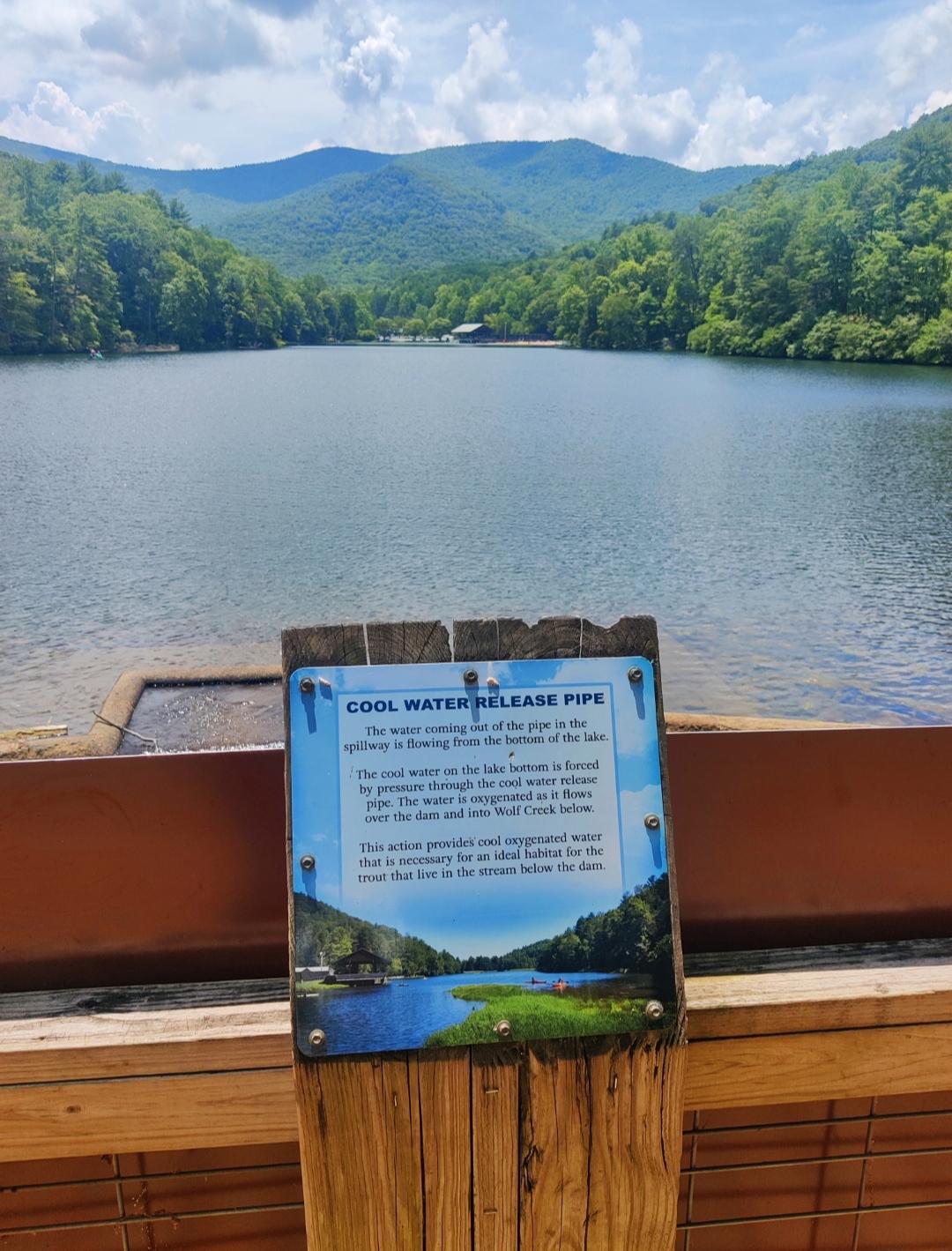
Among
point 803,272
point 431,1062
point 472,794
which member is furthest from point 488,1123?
point 803,272

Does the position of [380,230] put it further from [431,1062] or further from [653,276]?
[431,1062]

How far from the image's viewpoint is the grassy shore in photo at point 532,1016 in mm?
1228

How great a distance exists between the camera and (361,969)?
1.21 m

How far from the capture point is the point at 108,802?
4.67 feet

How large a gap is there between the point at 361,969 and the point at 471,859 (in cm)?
17

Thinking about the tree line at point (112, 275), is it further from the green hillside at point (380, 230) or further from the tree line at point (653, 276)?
the green hillside at point (380, 230)

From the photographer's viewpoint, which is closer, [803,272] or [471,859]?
[471,859]

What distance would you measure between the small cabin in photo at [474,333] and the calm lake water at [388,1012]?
122278 mm

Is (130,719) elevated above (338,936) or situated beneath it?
situated beneath

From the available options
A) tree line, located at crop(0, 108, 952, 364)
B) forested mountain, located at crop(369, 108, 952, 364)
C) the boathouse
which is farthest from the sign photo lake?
tree line, located at crop(0, 108, 952, 364)

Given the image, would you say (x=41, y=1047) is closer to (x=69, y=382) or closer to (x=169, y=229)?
(x=69, y=382)

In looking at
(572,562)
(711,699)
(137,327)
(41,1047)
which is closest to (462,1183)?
(41,1047)

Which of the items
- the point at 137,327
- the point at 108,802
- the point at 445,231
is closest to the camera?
Result: the point at 108,802

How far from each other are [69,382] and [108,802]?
58383 millimetres
